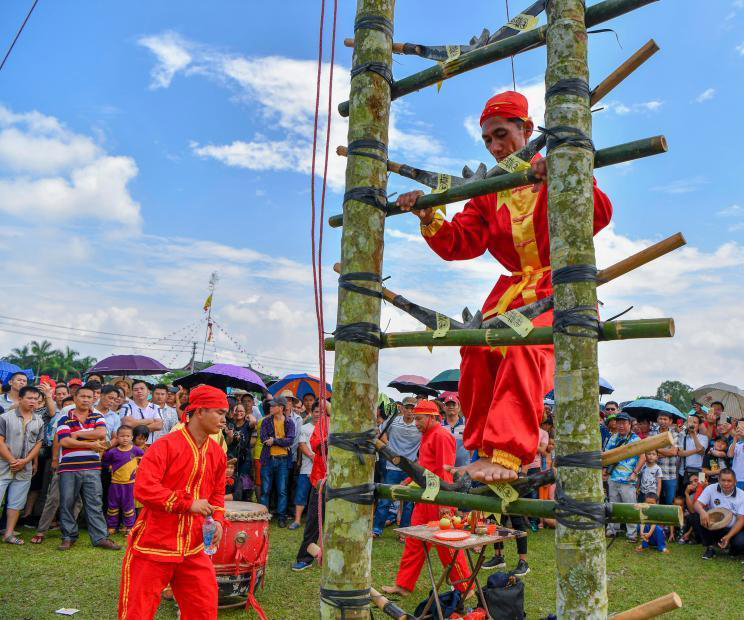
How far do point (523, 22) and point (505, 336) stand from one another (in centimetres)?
129

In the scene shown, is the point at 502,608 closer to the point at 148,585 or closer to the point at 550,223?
the point at 148,585

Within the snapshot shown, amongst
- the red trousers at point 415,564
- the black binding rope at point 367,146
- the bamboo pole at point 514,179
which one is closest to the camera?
the bamboo pole at point 514,179

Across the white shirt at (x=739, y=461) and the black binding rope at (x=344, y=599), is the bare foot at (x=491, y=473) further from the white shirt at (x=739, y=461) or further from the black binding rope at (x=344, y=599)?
the white shirt at (x=739, y=461)

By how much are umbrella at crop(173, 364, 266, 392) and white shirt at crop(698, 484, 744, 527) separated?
7942 millimetres

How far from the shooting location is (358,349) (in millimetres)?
2580

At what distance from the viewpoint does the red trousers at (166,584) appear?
4.37 metres

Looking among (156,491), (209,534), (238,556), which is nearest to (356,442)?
(156,491)

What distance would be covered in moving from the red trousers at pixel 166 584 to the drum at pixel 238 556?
58.5 inches

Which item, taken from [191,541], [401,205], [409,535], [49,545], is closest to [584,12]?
[401,205]

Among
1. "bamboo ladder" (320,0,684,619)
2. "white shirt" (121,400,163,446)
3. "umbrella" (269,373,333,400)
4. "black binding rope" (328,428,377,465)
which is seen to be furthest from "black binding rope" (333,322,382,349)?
"umbrella" (269,373,333,400)

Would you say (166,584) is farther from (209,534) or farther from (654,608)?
(654,608)

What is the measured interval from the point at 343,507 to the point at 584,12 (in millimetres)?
2084

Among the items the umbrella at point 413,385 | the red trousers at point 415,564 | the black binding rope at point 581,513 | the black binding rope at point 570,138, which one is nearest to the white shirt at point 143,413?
the red trousers at point 415,564

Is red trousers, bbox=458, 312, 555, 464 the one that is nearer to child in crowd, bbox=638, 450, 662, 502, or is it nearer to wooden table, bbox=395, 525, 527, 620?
wooden table, bbox=395, 525, 527, 620
